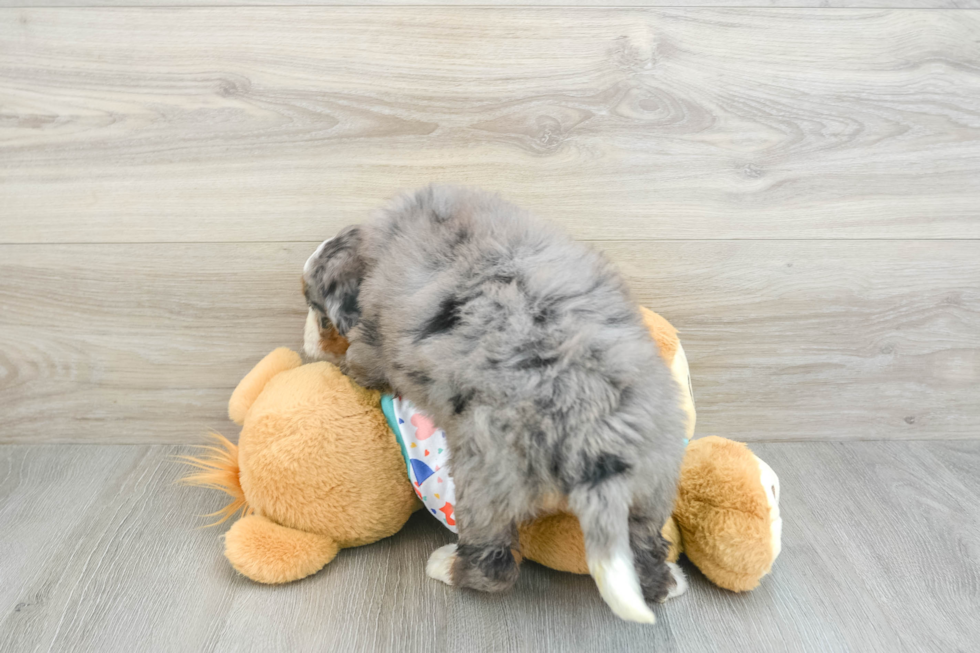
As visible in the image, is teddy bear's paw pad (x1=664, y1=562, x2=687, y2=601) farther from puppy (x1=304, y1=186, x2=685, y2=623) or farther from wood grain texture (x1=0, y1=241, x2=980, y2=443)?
wood grain texture (x1=0, y1=241, x2=980, y2=443)

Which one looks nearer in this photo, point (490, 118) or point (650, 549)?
point (650, 549)

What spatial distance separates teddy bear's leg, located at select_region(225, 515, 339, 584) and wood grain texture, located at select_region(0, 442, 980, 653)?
0.07 ft

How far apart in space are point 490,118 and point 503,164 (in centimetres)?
7

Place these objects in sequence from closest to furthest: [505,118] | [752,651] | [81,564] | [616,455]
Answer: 1. [616,455]
2. [752,651]
3. [81,564]
4. [505,118]

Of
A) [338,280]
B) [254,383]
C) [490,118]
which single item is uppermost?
[490,118]

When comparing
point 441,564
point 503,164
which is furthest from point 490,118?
point 441,564

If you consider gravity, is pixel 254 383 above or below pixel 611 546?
below

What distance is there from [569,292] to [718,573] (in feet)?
1.35

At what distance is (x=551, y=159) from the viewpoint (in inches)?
39.2

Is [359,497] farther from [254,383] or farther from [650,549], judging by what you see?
[650,549]

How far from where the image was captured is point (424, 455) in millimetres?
807

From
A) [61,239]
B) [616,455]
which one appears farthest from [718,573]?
[61,239]

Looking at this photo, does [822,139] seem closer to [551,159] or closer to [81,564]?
[551,159]

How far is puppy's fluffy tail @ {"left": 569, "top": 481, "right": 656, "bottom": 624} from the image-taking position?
0.61 m
